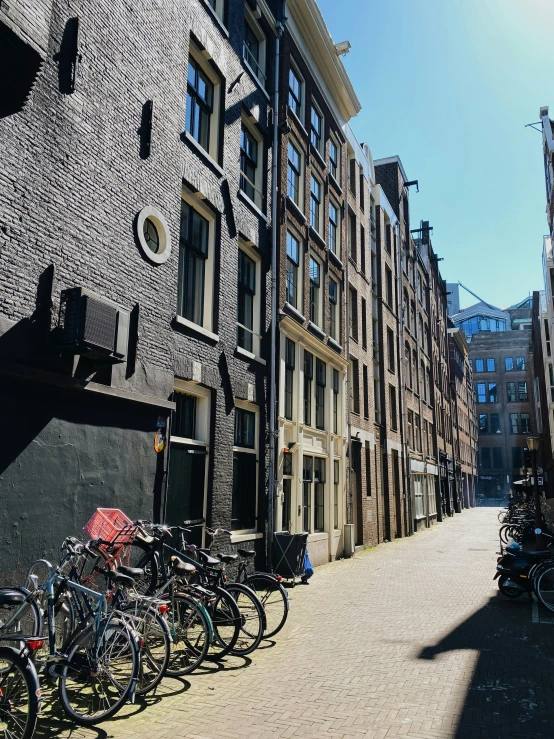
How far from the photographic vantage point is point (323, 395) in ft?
61.4

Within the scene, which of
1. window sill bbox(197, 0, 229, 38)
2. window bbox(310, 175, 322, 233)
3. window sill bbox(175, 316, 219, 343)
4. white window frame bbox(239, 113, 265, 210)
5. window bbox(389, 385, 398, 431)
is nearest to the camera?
window sill bbox(175, 316, 219, 343)

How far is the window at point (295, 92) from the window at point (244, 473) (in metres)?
10.2

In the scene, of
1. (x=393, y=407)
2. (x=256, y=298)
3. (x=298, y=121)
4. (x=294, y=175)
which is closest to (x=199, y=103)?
(x=256, y=298)

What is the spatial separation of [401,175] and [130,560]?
32.4m

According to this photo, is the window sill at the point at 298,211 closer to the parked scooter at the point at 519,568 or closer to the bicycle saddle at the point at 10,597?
the parked scooter at the point at 519,568

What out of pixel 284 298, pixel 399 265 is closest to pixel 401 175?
pixel 399 265

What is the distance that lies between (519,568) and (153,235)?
9234 millimetres

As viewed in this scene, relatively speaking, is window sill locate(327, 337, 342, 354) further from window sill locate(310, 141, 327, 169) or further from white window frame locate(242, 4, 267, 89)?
white window frame locate(242, 4, 267, 89)

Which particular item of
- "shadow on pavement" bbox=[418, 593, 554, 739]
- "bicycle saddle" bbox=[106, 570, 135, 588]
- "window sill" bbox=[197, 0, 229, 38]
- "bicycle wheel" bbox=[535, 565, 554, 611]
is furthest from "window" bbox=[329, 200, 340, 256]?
"bicycle saddle" bbox=[106, 570, 135, 588]

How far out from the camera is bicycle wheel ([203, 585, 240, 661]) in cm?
717

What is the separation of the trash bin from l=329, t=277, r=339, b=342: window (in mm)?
8594

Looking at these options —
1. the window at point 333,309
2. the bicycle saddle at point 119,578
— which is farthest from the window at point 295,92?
the bicycle saddle at point 119,578

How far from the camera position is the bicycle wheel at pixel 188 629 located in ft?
21.7

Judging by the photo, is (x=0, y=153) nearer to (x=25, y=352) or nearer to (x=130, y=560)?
(x=25, y=352)
